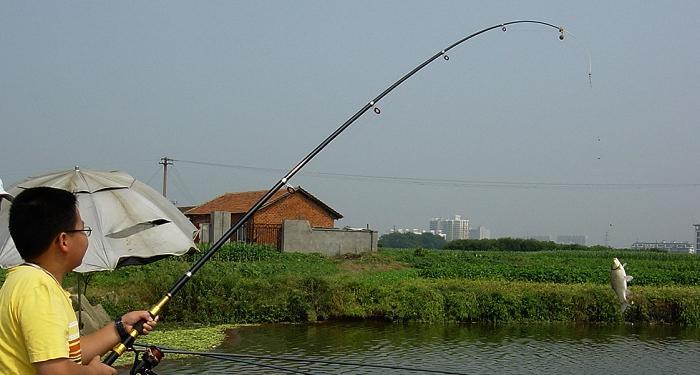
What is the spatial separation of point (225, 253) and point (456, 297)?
10905mm

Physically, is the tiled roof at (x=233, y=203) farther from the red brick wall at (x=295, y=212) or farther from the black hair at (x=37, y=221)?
the black hair at (x=37, y=221)

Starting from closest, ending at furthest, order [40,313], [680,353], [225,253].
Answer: [40,313] < [680,353] < [225,253]

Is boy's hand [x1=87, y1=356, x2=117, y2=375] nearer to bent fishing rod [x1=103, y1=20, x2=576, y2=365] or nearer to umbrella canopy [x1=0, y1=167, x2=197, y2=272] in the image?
bent fishing rod [x1=103, y1=20, x2=576, y2=365]

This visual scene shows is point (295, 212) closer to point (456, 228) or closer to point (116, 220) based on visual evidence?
point (116, 220)

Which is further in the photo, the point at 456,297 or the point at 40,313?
the point at 456,297

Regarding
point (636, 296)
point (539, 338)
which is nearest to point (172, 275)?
point (539, 338)

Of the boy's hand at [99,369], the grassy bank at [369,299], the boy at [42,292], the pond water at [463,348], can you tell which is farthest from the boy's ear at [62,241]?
the grassy bank at [369,299]

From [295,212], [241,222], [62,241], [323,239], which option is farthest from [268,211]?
[62,241]

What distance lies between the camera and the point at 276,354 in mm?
11953

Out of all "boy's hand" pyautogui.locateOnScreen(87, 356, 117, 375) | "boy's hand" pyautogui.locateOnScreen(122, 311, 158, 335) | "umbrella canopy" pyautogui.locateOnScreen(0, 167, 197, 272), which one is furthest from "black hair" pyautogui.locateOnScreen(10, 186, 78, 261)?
"umbrella canopy" pyautogui.locateOnScreen(0, 167, 197, 272)

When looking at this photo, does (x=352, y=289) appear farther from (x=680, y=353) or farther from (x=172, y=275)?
(x=680, y=353)

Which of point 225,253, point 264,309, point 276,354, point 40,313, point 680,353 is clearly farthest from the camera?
point 225,253

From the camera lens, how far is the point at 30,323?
218cm

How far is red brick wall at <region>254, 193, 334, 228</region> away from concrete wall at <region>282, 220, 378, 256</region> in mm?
4261
